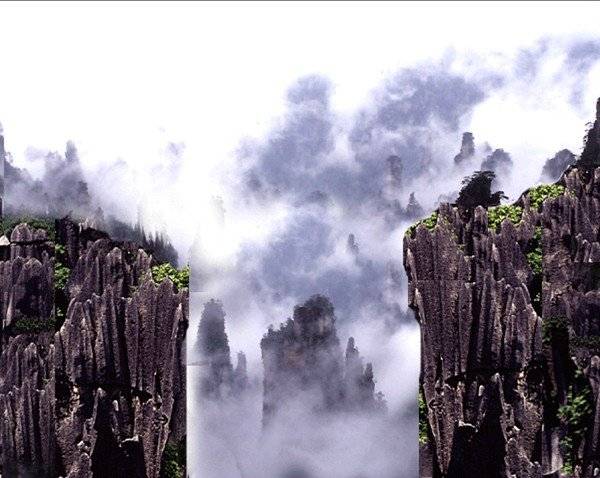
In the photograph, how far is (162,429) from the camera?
8.35 m

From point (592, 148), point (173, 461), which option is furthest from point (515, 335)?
point (173, 461)

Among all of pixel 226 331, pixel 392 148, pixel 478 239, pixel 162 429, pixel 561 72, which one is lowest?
pixel 162 429

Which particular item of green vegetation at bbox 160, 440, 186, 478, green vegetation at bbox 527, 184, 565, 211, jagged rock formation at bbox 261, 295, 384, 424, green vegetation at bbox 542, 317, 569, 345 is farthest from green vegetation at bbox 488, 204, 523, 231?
green vegetation at bbox 160, 440, 186, 478

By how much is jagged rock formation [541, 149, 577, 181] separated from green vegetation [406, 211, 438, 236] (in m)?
1.23

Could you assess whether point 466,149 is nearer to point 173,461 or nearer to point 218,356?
point 218,356

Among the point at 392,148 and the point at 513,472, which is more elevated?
the point at 392,148

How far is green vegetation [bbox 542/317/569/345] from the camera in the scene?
26.9 feet

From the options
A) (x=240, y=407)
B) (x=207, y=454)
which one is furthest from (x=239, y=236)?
(x=207, y=454)

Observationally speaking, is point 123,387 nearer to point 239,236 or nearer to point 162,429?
point 162,429

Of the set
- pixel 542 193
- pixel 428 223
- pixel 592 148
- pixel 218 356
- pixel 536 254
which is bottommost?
pixel 218 356

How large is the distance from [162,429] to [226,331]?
1.27m

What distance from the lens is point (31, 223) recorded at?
8.55 meters

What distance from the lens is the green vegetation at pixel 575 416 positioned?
809cm

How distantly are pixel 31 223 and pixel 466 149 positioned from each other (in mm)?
4833
